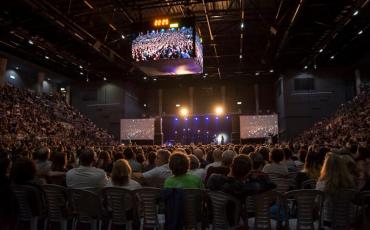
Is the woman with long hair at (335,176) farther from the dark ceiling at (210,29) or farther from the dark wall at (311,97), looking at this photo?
the dark wall at (311,97)

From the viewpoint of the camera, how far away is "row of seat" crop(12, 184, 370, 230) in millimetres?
3617

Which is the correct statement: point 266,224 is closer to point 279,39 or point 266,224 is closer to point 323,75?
point 279,39

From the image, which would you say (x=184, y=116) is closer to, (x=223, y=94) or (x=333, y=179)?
(x=223, y=94)

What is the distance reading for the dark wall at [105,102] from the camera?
93.2 feet

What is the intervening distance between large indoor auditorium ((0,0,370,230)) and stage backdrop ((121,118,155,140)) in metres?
0.17

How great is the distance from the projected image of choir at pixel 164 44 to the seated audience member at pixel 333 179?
307 inches

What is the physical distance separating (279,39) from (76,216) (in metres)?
15.5

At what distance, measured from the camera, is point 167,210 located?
11.9ft

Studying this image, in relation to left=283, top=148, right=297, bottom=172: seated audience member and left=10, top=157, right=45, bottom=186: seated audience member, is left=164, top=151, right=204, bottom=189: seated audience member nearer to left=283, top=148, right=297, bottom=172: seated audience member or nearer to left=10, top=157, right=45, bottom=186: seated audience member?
left=10, top=157, right=45, bottom=186: seated audience member

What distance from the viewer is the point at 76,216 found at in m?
4.24

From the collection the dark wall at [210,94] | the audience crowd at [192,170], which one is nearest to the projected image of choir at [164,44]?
the audience crowd at [192,170]

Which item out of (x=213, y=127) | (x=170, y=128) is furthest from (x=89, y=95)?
(x=213, y=127)

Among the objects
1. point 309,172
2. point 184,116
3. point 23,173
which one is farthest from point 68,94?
point 309,172

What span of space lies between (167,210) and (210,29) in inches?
Result: 528
